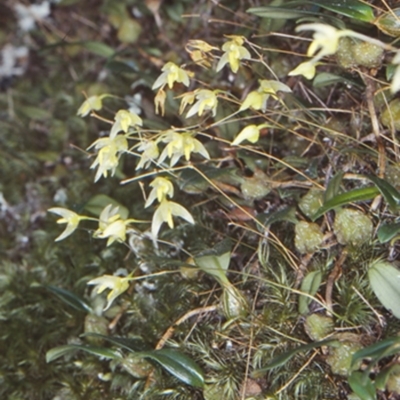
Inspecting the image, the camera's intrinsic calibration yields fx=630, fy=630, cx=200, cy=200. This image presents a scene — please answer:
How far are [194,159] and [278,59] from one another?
0.34 metres

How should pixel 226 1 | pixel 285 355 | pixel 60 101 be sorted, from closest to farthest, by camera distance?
pixel 285 355 < pixel 226 1 < pixel 60 101

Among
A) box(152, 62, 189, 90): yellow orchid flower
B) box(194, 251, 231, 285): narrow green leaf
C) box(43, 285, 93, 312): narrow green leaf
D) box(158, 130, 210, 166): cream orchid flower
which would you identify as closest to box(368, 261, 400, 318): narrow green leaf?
box(194, 251, 231, 285): narrow green leaf

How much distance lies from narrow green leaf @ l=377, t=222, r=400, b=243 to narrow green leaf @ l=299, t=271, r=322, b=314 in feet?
0.57

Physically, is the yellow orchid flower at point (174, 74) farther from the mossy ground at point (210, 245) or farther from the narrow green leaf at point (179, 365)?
the narrow green leaf at point (179, 365)

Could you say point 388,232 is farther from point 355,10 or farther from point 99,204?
point 99,204

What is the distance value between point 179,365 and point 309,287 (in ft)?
1.01

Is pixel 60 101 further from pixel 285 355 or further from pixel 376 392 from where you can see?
pixel 376 392

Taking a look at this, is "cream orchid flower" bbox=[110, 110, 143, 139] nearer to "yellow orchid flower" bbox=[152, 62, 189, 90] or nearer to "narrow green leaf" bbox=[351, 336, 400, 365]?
"yellow orchid flower" bbox=[152, 62, 189, 90]

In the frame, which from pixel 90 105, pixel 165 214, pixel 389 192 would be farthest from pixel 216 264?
pixel 90 105

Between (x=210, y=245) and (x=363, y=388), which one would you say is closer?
(x=363, y=388)

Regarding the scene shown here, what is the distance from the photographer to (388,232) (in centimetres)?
116

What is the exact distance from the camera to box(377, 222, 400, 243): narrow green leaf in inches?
45.4

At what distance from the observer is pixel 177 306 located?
142 centimetres

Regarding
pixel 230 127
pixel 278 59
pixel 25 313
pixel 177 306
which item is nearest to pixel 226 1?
pixel 278 59
